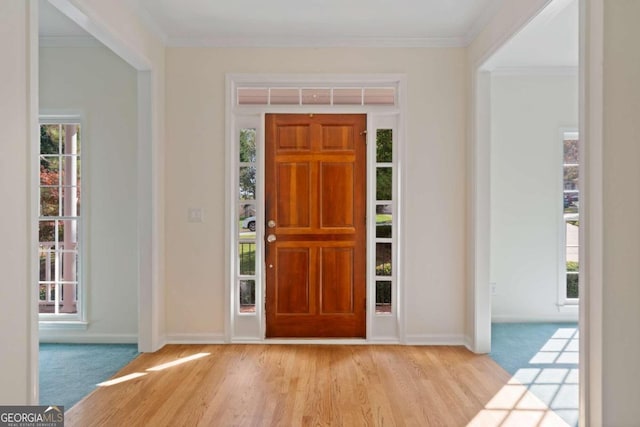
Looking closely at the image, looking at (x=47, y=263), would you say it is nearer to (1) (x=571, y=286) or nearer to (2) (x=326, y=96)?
(2) (x=326, y=96)

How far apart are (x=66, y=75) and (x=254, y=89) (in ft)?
5.89

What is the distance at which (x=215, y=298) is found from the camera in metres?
4.40

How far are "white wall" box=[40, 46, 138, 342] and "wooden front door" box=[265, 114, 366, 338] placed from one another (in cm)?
134

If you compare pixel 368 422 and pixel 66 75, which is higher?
pixel 66 75

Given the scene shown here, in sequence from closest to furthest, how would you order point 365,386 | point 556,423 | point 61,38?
1. point 556,423
2. point 365,386
3. point 61,38

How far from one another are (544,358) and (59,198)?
471 centimetres

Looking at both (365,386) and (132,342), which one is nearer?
(365,386)

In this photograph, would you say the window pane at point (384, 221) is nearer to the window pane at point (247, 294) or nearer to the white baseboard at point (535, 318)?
the window pane at point (247, 294)

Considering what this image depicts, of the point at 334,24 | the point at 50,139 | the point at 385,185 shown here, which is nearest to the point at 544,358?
the point at 385,185

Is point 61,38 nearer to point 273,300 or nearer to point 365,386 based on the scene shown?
point 273,300

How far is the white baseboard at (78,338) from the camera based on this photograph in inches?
174

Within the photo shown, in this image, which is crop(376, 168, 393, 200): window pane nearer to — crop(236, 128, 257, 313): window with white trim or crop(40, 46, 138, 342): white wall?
crop(236, 128, 257, 313): window with white trim

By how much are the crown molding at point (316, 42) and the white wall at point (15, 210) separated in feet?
7.29

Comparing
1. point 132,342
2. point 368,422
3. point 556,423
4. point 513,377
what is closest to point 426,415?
point 368,422
